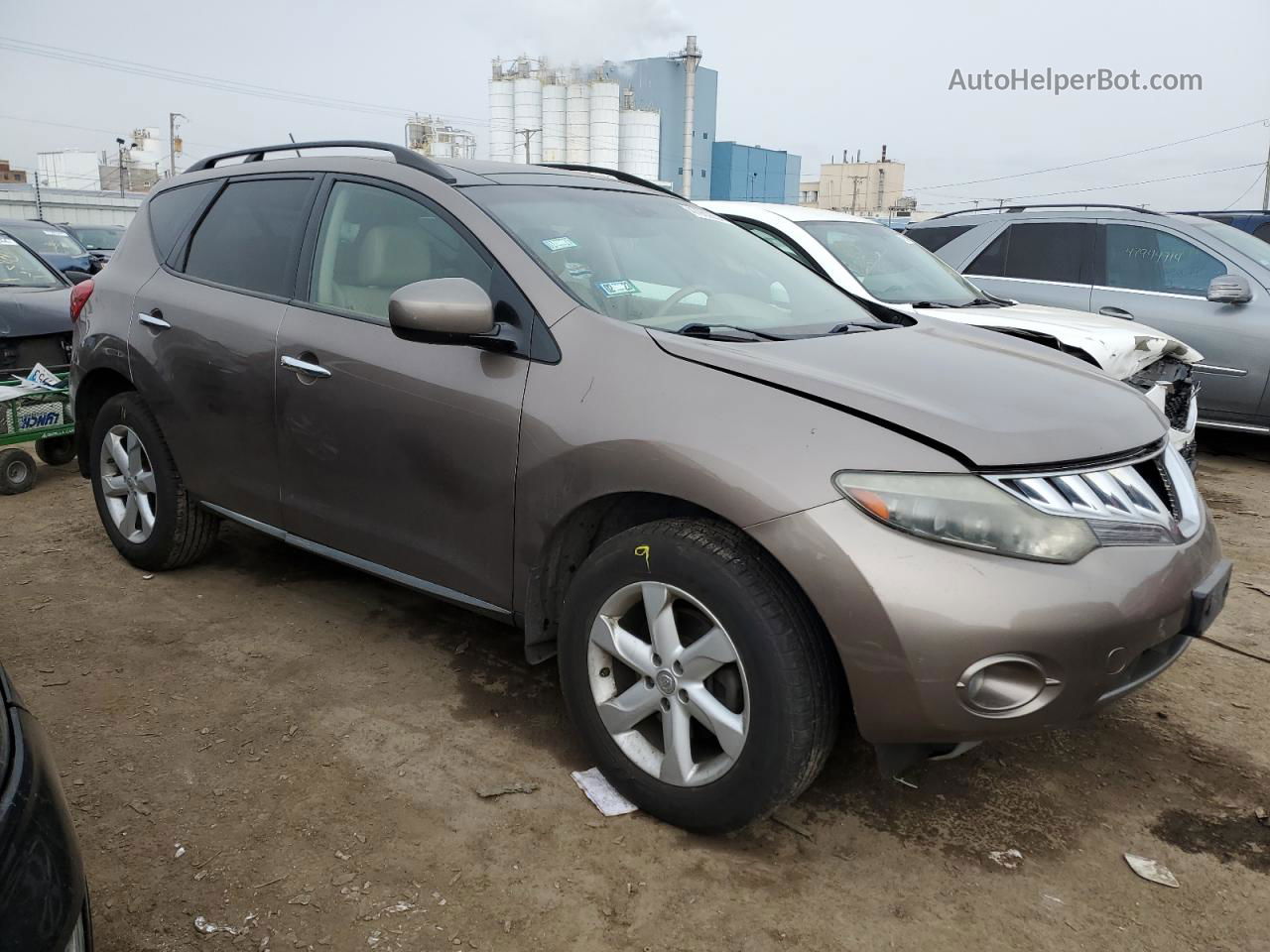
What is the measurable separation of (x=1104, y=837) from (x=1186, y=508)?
2.83 ft

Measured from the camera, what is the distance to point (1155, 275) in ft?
22.8

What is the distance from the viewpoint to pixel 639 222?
325 centimetres

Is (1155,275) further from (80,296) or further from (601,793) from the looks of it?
(80,296)

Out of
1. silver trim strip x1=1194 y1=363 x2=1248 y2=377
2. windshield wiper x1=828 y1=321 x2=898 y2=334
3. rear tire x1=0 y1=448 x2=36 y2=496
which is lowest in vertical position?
rear tire x1=0 y1=448 x2=36 y2=496

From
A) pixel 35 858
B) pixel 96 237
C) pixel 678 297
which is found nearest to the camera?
pixel 35 858

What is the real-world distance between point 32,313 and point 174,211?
2663 mm

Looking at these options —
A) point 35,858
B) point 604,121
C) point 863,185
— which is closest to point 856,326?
point 35,858

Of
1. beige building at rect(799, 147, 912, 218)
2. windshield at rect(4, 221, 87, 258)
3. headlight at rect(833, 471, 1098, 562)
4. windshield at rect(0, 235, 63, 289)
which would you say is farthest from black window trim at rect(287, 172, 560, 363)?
beige building at rect(799, 147, 912, 218)

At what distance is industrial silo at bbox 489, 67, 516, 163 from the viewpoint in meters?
54.2

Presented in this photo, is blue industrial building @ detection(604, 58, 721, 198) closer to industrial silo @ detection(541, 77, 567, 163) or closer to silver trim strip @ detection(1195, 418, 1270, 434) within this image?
industrial silo @ detection(541, 77, 567, 163)

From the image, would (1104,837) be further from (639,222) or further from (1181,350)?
(1181,350)

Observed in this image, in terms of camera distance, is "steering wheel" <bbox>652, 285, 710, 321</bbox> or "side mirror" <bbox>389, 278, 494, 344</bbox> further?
"steering wheel" <bbox>652, 285, 710, 321</bbox>

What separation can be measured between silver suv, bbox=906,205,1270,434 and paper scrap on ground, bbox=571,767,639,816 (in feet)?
18.8

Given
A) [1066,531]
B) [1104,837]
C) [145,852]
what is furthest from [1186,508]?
[145,852]
